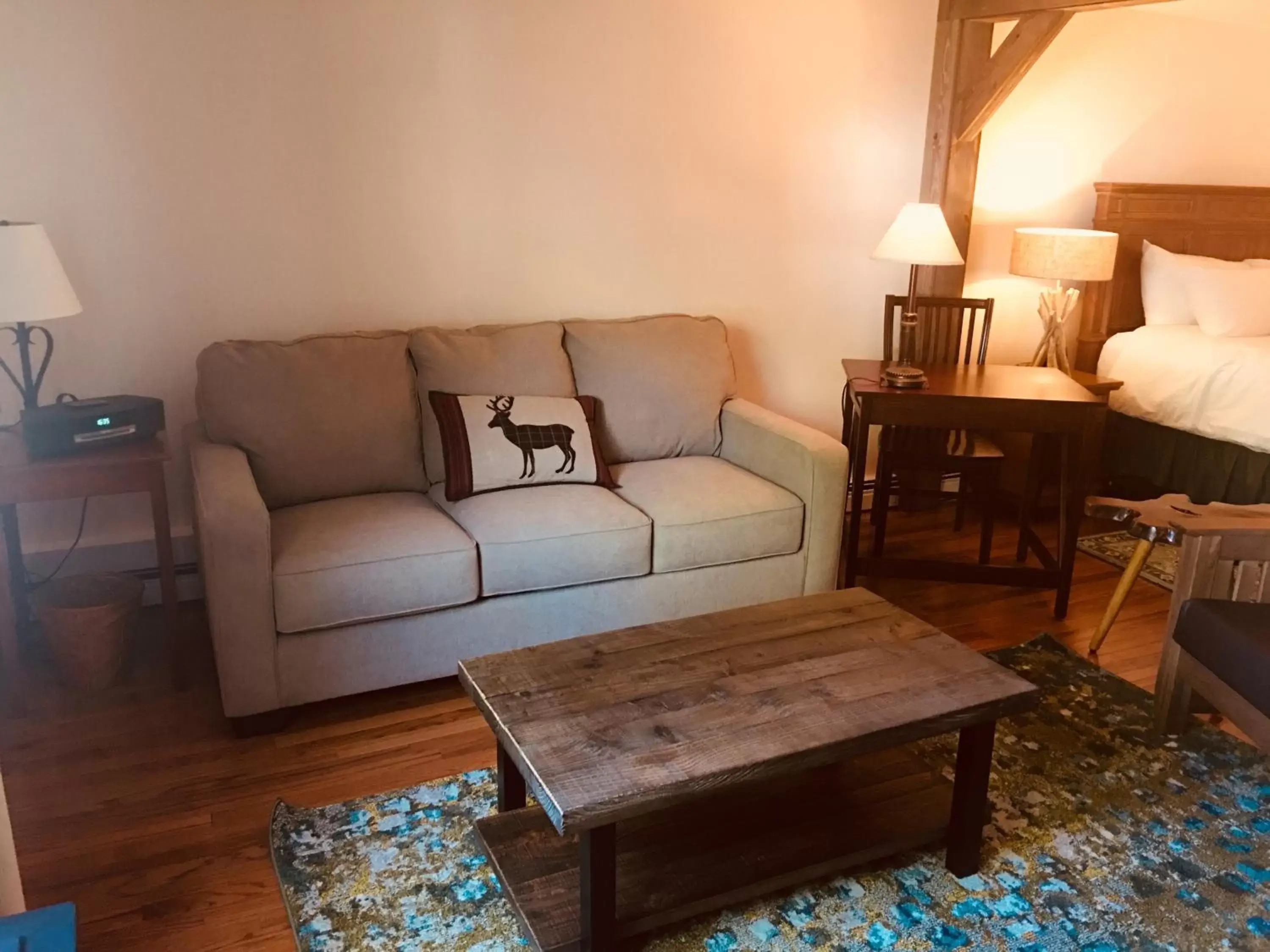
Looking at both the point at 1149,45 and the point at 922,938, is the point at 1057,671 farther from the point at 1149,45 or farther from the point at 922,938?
the point at 1149,45

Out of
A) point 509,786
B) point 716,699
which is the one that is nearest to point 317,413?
point 509,786

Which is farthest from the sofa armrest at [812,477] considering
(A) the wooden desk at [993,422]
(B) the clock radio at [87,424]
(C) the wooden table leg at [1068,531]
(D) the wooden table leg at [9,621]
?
(D) the wooden table leg at [9,621]

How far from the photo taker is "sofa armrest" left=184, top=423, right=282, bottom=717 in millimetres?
2404

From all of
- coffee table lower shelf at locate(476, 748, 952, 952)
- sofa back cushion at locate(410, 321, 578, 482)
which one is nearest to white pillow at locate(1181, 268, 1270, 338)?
sofa back cushion at locate(410, 321, 578, 482)

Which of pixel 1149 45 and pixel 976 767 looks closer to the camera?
pixel 976 767

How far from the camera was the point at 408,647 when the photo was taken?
8.79 feet

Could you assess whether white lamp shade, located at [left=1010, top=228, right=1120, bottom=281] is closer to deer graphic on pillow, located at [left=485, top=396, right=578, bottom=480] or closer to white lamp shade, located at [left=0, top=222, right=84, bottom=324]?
deer graphic on pillow, located at [left=485, top=396, right=578, bottom=480]

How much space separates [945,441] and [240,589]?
2.41m

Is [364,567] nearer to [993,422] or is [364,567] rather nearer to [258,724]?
[258,724]

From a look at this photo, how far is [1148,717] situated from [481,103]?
272 centimetres

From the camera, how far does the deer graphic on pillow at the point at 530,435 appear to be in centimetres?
305

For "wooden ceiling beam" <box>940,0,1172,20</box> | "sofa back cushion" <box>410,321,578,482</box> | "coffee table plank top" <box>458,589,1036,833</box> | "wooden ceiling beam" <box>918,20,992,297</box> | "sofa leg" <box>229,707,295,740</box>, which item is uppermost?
"wooden ceiling beam" <box>940,0,1172,20</box>

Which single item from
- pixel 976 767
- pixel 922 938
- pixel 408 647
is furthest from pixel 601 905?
pixel 408 647

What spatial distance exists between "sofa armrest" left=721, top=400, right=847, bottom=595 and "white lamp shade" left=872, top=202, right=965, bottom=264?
765 millimetres
